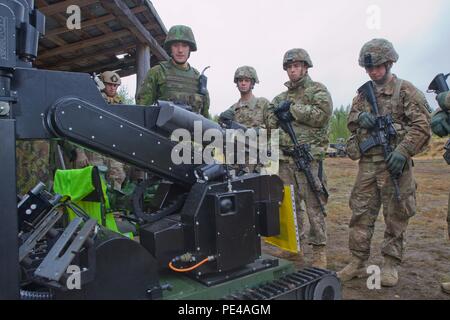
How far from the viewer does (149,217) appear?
276 cm

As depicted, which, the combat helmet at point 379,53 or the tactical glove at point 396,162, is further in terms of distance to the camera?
the combat helmet at point 379,53

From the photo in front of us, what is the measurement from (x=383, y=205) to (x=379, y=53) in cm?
176

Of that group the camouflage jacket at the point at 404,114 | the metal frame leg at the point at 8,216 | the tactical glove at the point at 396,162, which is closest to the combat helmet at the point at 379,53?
the camouflage jacket at the point at 404,114

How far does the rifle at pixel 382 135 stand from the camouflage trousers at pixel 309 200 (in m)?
0.88

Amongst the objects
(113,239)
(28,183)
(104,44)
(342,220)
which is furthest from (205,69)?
(104,44)

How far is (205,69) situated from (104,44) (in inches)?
242

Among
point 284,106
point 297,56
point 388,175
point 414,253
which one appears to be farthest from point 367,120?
point 414,253

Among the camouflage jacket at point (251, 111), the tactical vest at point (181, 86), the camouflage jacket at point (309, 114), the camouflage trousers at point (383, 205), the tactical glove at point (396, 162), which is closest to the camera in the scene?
the tactical glove at point (396, 162)

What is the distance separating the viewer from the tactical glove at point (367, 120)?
415 cm

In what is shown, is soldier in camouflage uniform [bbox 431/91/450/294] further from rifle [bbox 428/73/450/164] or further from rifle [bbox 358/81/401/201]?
rifle [bbox 358/81/401/201]

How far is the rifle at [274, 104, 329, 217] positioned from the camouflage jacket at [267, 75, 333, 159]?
0.29ft

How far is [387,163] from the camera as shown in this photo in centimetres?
397

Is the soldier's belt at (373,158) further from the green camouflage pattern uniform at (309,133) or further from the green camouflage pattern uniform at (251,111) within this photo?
the green camouflage pattern uniform at (251,111)

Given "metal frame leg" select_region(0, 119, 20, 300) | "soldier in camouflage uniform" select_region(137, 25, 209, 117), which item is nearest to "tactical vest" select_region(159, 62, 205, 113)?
"soldier in camouflage uniform" select_region(137, 25, 209, 117)
